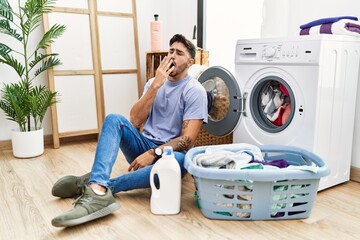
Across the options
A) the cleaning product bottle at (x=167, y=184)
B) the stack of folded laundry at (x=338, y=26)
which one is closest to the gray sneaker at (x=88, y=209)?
the cleaning product bottle at (x=167, y=184)

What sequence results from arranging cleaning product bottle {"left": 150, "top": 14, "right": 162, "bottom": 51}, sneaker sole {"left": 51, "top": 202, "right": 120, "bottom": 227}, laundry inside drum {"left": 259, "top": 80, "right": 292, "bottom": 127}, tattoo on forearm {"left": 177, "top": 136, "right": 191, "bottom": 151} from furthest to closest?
cleaning product bottle {"left": 150, "top": 14, "right": 162, "bottom": 51}
laundry inside drum {"left": 259, "top": 80, "right": 292, "bottom": 127}
tattoo on forearm {"left": 177, "top": 136, "right": 191, "bottom": 151}
sneaker sole {"left": 51, "top": 202, "right": 120, "bottom": 227}

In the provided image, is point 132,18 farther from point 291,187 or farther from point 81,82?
point 291,187

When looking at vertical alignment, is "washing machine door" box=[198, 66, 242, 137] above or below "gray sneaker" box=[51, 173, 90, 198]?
above

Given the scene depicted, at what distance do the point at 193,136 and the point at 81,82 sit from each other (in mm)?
1623

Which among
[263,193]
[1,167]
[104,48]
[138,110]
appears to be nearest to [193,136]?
[138,110]

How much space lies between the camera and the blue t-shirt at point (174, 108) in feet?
6.21

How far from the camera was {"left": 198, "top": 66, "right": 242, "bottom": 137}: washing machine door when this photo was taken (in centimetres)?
215

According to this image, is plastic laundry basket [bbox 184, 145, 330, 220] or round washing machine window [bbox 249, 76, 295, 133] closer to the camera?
plastic laundry basket [bbox 184, 145, 330, 220]

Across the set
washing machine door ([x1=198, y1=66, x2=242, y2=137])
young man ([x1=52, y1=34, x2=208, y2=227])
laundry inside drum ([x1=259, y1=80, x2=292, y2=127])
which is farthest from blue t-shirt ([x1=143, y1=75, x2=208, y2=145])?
laundry inside drum ([x1=259, y1=80, x2=292, y2=127])

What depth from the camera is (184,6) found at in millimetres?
3434

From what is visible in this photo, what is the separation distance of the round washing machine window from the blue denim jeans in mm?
580

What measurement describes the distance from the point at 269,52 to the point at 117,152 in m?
1.02

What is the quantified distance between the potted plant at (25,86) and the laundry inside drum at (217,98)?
1.29 metres

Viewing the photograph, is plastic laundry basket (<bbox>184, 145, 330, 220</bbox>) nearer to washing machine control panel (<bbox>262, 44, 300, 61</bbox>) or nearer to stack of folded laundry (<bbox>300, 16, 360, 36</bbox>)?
washing machine control panel (<bbox>262, 44, 300, 61</bbox>)
